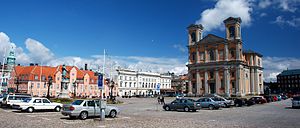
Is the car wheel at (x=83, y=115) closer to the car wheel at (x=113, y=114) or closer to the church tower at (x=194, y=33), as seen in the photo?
the car wheel at (x=113, y=114)

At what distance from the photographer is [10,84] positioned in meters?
87.4

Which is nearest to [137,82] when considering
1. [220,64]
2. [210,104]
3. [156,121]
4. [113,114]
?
[220,64]

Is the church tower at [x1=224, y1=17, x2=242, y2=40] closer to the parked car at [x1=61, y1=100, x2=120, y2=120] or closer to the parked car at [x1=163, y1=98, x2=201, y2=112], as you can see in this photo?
the parked car at [x1=163, y1=98, x2=201, y2=112]

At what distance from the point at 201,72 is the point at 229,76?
9808 mm

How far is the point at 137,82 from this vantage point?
396ft

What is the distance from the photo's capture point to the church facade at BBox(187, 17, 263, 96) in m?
79.8

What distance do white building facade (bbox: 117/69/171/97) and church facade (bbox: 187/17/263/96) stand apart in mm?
33806

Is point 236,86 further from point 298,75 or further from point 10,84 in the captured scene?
point 298,75

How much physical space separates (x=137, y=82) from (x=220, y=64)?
4833 cm

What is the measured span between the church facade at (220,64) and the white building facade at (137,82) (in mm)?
33806

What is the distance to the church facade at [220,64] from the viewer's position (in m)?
79.8

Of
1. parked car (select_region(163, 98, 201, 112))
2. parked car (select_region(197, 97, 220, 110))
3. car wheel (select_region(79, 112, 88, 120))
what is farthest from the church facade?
car wheel (select_region(79, 112, 88, 120))

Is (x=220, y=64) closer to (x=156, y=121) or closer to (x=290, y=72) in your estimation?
(x=156, y=121)

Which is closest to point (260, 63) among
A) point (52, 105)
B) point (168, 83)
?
point (168, 83)
